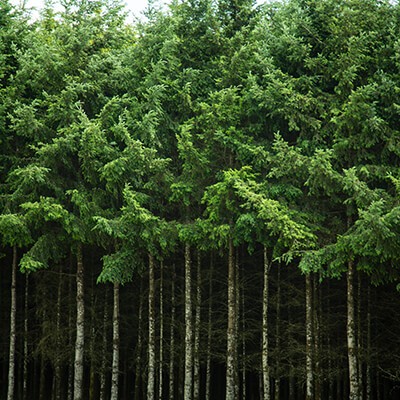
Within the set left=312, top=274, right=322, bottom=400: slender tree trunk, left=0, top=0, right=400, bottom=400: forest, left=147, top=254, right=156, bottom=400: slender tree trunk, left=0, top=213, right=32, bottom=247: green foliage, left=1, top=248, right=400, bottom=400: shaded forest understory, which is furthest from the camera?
left=1, top=248, right=400, bottom=400: shaded forest understory

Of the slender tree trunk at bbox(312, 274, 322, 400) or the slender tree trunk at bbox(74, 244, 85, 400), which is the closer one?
the slender tree trunk at bbox(312, 274, 322, 400)

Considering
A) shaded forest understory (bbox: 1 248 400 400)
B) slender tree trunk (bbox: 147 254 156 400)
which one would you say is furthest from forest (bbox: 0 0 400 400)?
shaded forest understory (bbox: 1 248 400 400)

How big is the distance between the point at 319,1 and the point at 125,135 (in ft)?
24.0

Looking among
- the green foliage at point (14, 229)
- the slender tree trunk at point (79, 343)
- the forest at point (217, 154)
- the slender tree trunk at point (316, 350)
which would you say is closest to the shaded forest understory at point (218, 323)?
the slender tree trunk at point (316, 350)

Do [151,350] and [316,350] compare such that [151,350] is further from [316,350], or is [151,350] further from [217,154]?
[217,154]

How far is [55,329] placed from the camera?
20.2 m

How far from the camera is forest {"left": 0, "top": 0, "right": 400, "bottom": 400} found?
14352mm

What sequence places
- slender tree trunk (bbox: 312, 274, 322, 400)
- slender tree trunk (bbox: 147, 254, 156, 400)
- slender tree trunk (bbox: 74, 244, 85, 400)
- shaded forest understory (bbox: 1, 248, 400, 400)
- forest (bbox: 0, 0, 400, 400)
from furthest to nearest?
shaded forest understory (bbox: 1, 248, 400, 400)
slender tree trunk (bbox: 74, 244, 85, 400)
slender tree trunk (bbox: 147, 254, 156, 400)
slender tree trunk (bbox: 312, 274, 322, 400)
forest (bbox: 0, 0, 400, 400)

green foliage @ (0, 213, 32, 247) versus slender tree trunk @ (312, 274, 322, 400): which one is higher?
green foliage @ (0, 213, 32, 247)

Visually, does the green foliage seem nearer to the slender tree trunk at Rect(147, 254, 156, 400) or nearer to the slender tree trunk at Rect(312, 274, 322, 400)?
the slender tree trunk at Rect(147, 254, 156, 400)

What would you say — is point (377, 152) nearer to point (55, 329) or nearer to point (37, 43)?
point (37, 43)

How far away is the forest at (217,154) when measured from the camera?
14352 millimetres

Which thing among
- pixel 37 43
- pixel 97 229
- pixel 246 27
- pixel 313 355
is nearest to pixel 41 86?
pixel 37 43

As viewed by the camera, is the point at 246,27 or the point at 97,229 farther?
the point at 246,27
